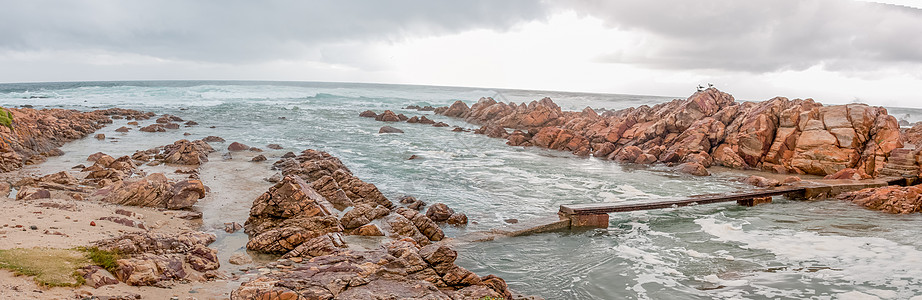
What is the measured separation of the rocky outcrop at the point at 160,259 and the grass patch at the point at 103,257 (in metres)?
0.07

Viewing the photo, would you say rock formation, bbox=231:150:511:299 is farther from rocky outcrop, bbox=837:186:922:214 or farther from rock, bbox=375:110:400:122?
rock, bbox=375:110:400:122

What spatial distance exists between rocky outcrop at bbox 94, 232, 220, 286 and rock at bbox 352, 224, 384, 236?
10.0 ft

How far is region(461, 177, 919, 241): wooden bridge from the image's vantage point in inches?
488

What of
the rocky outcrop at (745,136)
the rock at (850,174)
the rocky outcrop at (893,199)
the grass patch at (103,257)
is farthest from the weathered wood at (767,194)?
the grass patch at (103,257)

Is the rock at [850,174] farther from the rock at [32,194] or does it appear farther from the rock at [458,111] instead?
the rock at [458,111]

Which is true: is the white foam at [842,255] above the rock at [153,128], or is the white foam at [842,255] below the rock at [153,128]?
below

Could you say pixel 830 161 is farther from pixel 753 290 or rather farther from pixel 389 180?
pixel 389 180

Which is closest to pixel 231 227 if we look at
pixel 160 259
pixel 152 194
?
pixel 152 194

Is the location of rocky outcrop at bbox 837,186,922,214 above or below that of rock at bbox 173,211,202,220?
above

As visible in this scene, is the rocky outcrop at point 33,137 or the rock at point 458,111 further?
the rock at point 458,111

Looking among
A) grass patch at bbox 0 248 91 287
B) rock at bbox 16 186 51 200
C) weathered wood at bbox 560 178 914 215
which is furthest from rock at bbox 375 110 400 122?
grass patch at bbox 0 248 91 287

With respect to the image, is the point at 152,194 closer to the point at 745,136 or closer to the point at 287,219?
the point at 287,219

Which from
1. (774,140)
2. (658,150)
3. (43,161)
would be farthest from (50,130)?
(774,140)

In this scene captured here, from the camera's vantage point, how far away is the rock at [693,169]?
2148 centimetres
